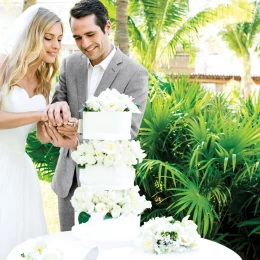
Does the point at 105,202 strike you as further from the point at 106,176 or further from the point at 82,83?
the point at 82,83

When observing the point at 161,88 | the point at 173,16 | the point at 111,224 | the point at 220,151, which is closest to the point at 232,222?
the point at 220,151

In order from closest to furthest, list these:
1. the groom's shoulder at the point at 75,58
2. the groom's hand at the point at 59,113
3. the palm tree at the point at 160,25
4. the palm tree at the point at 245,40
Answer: the groom's hand at the point at 59,113 < the groom's shoulder at the point at 75,58 < the palm tree at the point at 160,25 < the palm tree at the point at 245,40

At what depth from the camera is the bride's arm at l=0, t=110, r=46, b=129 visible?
3.64 metres

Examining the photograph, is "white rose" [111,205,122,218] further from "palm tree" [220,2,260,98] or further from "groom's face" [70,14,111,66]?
"palm tree" [220,2,260,98]

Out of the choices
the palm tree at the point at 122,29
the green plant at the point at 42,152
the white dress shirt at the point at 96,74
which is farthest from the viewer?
the palm tree at the point at 122,29

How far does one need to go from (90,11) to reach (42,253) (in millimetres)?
1835

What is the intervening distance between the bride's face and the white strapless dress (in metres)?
0.35

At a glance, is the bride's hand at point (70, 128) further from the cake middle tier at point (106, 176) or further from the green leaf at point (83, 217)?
the green leaf at point (83, 217)

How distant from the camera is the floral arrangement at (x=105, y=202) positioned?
3041 millimetres

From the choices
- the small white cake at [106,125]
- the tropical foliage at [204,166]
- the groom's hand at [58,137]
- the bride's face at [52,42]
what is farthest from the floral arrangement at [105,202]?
the tropical foliage at [204,166]

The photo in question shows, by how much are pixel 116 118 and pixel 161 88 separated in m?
4.09

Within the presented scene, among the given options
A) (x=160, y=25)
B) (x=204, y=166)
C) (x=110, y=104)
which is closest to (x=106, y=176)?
(x=110, y=104)

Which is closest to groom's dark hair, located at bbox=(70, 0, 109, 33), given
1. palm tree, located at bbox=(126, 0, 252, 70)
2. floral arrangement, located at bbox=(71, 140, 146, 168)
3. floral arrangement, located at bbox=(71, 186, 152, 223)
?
floral arrangement, located at bbox=(71, 140, 146, 168)

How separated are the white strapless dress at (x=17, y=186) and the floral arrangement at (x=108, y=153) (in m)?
1.11
